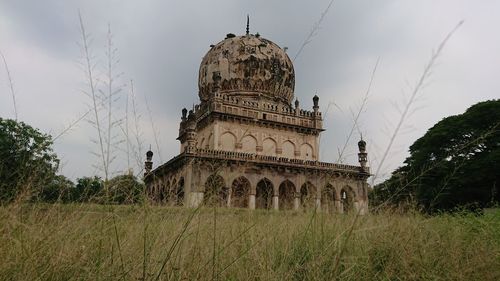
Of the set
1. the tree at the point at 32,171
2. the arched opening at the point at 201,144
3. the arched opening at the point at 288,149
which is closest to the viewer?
the tree at the point at 32,171

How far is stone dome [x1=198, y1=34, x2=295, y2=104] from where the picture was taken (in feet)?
85.4

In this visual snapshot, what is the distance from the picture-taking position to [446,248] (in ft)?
11.2

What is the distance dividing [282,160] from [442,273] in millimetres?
19528

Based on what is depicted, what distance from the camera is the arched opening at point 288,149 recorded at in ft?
81.3

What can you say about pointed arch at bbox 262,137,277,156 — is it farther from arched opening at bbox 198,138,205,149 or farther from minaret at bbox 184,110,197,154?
minaret at bbox 184,110,197,154

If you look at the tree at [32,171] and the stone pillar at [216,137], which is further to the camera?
the stone pillar at [216,137]

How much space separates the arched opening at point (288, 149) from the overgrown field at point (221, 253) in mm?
20603

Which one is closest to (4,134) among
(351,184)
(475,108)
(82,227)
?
(351,184)

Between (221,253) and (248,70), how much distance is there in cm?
2362

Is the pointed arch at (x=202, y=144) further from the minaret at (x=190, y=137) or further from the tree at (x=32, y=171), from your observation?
the tree at (x=32, y=171)

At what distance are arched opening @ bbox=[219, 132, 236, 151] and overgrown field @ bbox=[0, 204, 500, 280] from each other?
18.8m

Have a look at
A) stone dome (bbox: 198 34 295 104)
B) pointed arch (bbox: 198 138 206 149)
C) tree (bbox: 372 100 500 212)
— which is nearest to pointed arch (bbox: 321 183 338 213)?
pointed arch (bbox: 198 138 206 149)

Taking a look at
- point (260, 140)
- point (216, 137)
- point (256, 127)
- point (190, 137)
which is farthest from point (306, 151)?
point (190, 137)

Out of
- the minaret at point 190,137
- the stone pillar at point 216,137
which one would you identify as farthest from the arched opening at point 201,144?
the minaret at point 190,137
